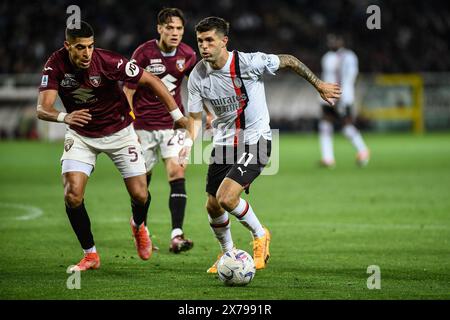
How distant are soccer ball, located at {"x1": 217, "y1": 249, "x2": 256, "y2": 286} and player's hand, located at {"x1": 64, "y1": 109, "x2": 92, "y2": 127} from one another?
1621 mm

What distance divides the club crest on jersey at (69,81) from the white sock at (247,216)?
178 cm

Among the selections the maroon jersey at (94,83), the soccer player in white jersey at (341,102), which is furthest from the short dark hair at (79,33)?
the soccer player in white jersey at (341,102)

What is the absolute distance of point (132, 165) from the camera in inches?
337

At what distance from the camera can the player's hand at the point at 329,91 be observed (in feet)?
26.4

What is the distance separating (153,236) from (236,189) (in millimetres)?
2742

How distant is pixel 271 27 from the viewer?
31.7m

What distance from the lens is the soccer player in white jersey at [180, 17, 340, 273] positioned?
7.97 m

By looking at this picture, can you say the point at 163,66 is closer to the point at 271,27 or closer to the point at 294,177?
the point at 294,177

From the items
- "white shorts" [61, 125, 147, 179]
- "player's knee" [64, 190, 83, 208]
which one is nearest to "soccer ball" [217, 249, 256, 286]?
"player's knee" [64, 190, 83, 208]

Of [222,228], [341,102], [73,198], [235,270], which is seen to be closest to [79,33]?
[73,198]

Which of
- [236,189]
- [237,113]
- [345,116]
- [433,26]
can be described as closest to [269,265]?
[236,189]

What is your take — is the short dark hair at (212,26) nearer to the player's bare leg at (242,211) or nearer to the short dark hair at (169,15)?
the player's bare leg at (242,211)

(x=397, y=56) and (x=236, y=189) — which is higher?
(x=397, y=56)
